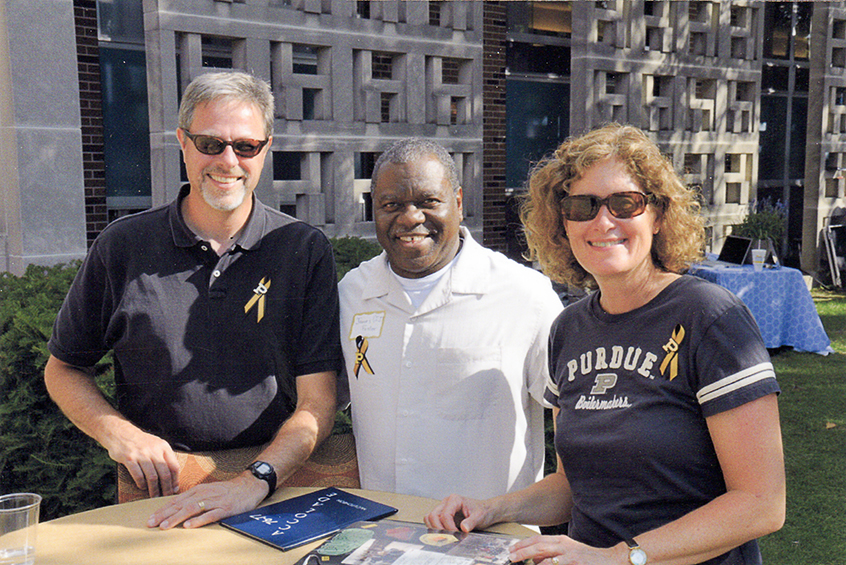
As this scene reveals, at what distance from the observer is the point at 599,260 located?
5.19 ft

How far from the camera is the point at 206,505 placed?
165 cm

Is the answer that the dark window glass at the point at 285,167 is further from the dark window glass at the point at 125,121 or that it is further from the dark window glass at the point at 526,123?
the dark window glass at the point at 526,123

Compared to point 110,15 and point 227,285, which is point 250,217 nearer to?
point 227,285

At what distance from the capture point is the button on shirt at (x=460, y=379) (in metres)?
2.02

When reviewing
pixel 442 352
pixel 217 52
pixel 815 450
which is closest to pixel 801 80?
pixel 815 450

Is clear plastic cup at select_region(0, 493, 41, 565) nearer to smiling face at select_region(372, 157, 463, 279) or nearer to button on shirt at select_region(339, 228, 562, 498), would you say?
button on shirt at select_region(339, 228, 562, 498)

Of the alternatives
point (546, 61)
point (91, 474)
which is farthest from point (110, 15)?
point (546, 61)

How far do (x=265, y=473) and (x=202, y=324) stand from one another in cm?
48

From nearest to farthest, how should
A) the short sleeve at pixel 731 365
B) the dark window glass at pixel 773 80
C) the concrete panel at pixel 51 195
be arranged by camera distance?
the short sleeve at pixel 731 365 < the concrete panel at pixel 51 195 < the dark window glass at pixel 773 80

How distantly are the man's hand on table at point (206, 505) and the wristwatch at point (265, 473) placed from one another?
0.04m

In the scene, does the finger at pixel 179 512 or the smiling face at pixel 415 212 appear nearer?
the finger at pixel 179 512

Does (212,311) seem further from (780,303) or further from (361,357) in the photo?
(780,303)

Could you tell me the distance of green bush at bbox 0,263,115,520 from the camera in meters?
2.84

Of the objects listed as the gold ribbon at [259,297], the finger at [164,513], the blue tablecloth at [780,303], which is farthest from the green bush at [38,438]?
the blue tablecloth at [780,303]
